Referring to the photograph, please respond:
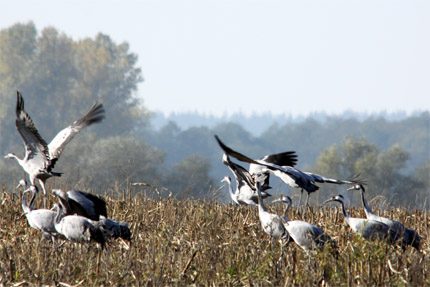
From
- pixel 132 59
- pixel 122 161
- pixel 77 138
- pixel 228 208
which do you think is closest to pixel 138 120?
pixel 132 59

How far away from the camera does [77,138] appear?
6512cm

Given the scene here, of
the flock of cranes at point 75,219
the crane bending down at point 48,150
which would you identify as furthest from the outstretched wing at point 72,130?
the flock of cranes at point 75,219

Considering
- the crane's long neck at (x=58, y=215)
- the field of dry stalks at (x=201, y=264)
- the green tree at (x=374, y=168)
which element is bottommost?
the green tree at (x=374, y=168)

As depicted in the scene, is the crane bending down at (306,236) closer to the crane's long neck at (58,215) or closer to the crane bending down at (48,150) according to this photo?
the crane's long neck at (58,215)

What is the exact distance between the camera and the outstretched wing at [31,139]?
10546 millimetres

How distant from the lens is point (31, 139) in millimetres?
11508

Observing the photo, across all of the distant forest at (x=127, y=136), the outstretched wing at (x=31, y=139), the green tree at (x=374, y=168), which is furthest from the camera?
the green tree at (x=374, y=168)

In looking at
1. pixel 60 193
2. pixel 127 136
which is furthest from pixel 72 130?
pixel 127 136

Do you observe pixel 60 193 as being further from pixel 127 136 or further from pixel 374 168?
pixel 127 136

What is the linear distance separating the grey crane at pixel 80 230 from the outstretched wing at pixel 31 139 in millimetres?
2916

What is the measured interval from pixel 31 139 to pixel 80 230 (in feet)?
13.3

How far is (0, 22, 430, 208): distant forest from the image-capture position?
58.2 m

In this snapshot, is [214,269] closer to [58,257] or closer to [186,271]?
[186,271]

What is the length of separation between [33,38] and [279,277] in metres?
84.1
